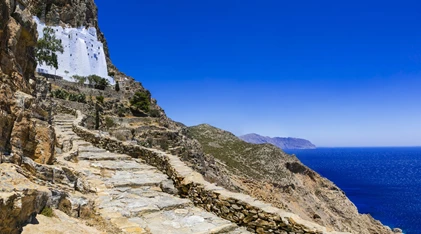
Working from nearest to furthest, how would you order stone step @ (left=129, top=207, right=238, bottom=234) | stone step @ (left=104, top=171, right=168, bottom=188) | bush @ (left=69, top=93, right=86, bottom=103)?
stone step @ (left=129, top=207, right=238, bottom=234), stone step @ (left=104, top=171, right=168, bottom=188), bush @ (left=69, top=93, right=86, bottom=103)

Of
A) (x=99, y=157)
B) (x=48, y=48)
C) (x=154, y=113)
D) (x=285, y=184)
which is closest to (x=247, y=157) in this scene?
(x=285, y=184)

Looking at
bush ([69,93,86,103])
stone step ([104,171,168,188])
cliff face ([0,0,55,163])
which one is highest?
bush ([69,93,86,103])

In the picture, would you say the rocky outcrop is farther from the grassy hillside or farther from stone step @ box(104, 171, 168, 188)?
the grassy hillside

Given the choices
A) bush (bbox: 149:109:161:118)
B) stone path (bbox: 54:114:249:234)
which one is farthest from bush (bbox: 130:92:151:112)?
stone path (bbox: 54:114:249:234)

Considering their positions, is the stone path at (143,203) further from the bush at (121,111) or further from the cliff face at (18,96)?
the bush at (121,111)

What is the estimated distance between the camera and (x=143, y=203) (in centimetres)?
752

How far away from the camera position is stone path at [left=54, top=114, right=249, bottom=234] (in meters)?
6.21

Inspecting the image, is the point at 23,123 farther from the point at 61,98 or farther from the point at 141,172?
the point at 61,98

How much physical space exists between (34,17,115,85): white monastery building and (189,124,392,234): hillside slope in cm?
2692

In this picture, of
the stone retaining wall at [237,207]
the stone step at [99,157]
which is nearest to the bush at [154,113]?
the stone step at [99,157]

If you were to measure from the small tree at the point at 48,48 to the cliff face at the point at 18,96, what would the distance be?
1739 inches

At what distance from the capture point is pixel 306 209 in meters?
41.2

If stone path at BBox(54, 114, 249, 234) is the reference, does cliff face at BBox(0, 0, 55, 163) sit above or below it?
above

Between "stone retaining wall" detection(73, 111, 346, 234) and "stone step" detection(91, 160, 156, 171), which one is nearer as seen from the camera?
"stone retaining wall" detection(73, 111, 346, 234)
